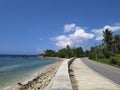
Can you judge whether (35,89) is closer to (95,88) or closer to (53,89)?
(95,88)

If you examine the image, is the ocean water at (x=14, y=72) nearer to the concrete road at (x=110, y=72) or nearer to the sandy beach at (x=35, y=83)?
the sandy beach at (x=35, y=83)

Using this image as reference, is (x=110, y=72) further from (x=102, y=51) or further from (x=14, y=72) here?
(x=102, y=51)

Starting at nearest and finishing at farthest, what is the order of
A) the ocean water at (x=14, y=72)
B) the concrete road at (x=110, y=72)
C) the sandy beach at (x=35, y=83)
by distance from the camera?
the sandy beach at (x=35, y=83)
the concrete road at (x=110, y=72)
the ocean water at (x=14, y=72)

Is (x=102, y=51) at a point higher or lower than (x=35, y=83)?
higher

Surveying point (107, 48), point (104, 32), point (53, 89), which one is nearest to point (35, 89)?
point (53, 89)

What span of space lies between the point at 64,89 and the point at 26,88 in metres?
9.01

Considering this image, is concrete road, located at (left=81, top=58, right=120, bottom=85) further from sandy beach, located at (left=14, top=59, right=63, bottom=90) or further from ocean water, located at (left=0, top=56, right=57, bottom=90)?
ocean water, located at (left=0, top=56, right=57, bottom=90)

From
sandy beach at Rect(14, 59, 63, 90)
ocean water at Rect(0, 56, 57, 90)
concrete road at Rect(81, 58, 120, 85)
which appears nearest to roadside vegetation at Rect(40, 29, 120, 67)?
ocean water at Rect(0, 56, 57, 90)

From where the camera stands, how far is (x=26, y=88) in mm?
18141

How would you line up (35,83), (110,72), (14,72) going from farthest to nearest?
(14,72) < (110,72) < (35,83)

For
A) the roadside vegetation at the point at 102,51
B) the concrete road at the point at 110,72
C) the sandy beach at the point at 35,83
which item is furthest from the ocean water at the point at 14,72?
the roadside vegetation at the point at 102,51

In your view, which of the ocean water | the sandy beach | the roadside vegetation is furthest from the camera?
the roadside vegetation

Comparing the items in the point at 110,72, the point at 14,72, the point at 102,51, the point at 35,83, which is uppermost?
the point at 102,51

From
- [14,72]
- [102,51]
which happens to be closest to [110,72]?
[14,72]
